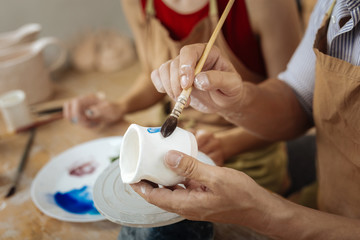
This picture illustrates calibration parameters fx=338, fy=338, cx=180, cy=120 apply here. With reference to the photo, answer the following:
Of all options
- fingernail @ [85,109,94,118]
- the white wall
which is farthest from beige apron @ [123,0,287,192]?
the white wall

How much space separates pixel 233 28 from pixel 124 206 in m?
0.77

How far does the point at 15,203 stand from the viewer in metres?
0.98

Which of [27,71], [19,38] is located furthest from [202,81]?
[19,38]

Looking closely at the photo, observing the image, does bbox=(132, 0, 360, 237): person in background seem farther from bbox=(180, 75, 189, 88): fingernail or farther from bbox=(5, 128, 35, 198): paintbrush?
bbox=(5, 128, 35, 198): paintbrush

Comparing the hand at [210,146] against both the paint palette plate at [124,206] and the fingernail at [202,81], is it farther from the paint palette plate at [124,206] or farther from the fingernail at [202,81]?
the fingernail at [202,81]

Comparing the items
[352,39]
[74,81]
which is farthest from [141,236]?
[74,81]

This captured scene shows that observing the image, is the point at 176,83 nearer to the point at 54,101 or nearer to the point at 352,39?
the point at 352,39

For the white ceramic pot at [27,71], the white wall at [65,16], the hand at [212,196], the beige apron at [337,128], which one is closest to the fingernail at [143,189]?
the hand at [212,196]

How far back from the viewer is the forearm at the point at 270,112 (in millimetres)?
983

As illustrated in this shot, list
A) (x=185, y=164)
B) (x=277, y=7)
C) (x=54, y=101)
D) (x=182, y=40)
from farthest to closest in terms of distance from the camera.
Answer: (x=54, y=101), (x=182, y=40), (x=277, y=7), (x=185, y=164)

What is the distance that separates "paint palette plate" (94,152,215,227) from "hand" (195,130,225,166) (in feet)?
0.78

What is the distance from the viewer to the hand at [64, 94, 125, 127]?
131 centimetres

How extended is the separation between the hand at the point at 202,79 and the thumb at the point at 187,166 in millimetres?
158

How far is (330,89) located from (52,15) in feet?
7.69
